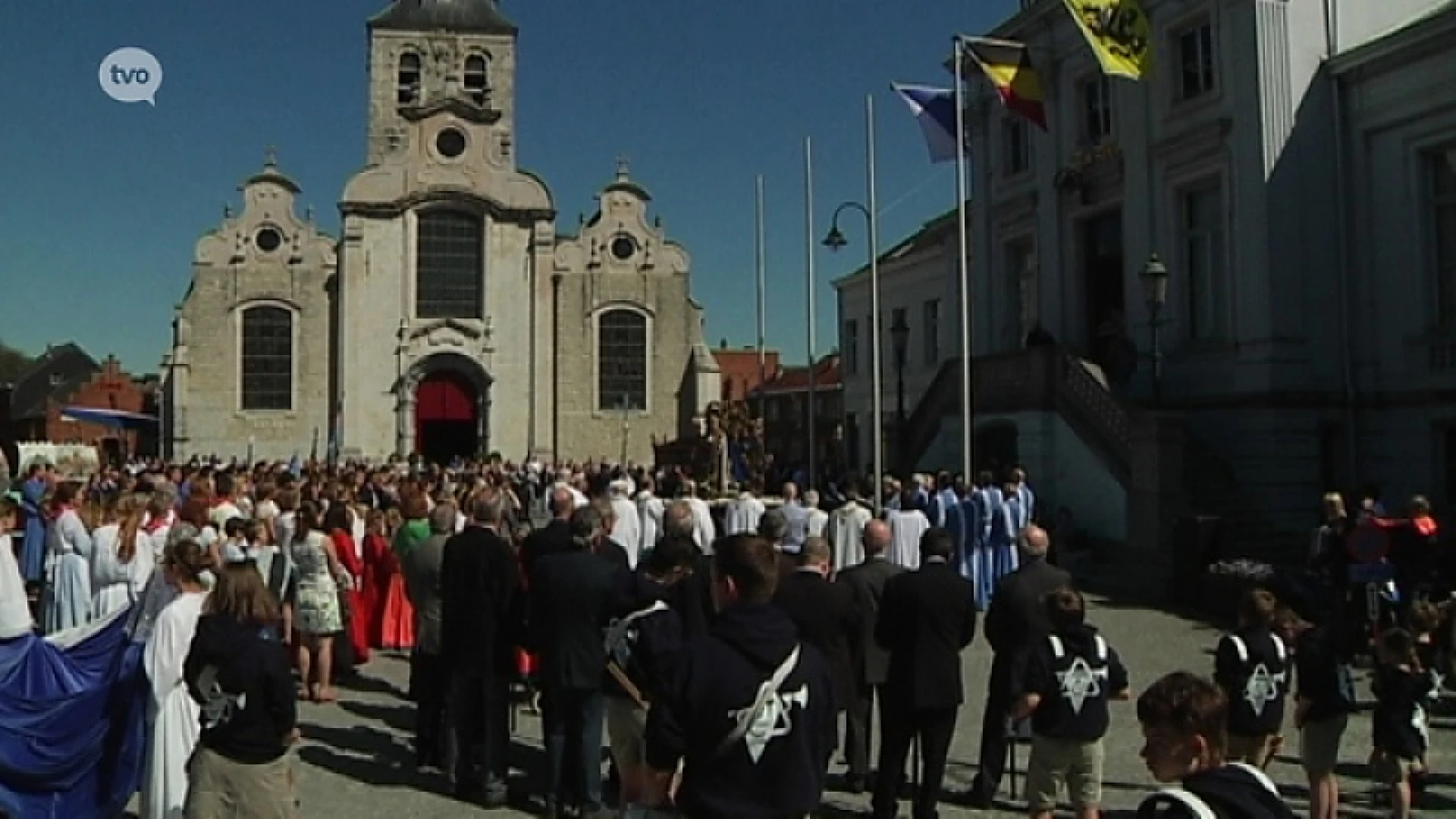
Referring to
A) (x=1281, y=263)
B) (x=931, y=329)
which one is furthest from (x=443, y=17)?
(x=1281, y=263)

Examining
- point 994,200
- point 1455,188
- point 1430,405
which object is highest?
point 994,200

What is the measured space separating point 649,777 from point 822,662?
30.7 inches

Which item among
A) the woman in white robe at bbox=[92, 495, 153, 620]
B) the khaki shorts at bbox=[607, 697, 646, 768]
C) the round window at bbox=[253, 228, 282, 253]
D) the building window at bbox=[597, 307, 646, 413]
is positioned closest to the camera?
the khaki shorts at bbox=[607, 697, 646, 768]

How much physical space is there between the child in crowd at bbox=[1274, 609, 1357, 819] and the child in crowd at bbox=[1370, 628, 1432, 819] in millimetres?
643

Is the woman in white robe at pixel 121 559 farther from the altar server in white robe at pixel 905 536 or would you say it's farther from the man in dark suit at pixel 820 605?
the altar server in white robe at pixel 905 536

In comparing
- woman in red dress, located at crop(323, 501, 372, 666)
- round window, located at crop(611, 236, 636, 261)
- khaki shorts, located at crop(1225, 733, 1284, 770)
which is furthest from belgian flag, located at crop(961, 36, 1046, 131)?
round window, located at crop(611, 236, 636, 261)

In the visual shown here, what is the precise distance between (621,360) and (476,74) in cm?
1558

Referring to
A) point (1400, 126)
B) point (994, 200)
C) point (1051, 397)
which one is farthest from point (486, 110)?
point (1400, 126)

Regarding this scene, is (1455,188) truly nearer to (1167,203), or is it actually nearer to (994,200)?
(1167,203)

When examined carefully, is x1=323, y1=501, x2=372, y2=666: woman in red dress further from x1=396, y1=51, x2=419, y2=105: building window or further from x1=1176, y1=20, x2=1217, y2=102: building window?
x1=396, y1=51, x2=419, y2=105: building window

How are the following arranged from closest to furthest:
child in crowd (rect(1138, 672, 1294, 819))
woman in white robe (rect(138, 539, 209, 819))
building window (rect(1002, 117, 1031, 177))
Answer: child in crowd (rect(1138, 672, 1294, 819)) < woman in white robe (rect(138, 539, 209, 819)) < building window (rect(1002, 117, 1031, 177))

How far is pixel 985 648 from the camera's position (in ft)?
47.6

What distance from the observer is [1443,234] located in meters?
19.0

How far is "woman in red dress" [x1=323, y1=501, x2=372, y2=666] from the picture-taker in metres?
12.0
